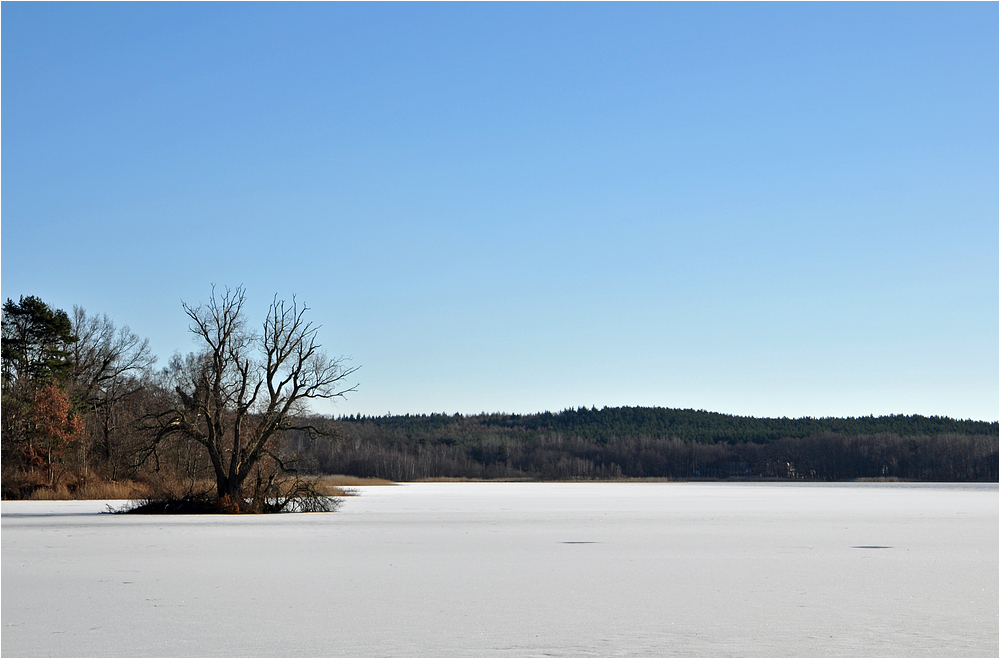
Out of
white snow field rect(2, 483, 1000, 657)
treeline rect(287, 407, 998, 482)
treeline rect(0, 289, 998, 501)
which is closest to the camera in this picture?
white snow field rect(2, 483, 1000, 657)

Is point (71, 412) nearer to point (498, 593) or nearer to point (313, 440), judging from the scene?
point (313, 440)

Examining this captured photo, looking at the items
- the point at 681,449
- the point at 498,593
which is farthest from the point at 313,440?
the point at 681,449

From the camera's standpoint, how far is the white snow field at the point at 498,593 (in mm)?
8891

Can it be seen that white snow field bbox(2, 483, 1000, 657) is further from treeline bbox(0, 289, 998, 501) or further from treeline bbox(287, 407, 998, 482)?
treeline bbox(287, 407, 998, 482)

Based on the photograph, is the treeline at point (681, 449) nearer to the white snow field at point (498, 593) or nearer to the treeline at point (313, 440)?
the treeline at point (313, 440)

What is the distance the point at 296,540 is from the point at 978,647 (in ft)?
49.5

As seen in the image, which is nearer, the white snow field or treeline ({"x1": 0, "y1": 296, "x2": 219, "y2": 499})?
the white snow field

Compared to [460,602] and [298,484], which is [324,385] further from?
[460,602]

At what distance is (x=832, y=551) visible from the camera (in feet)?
59.9

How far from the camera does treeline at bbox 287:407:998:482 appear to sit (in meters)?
148

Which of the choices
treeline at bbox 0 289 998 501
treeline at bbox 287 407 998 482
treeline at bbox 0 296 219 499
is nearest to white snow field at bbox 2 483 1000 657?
treeline at bbox 0 289 998 501

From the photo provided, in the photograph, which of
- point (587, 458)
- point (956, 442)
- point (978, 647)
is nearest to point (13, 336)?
point (978, 647)

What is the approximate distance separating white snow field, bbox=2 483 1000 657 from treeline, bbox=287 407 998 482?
12406 cm

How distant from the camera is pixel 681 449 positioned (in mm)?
166875
